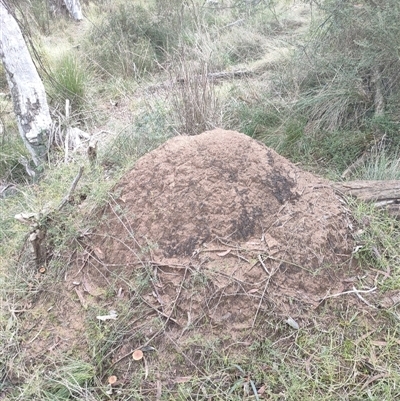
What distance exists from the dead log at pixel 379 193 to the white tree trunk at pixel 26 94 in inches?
119

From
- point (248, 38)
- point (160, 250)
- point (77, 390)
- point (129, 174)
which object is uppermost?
point (129, 174)

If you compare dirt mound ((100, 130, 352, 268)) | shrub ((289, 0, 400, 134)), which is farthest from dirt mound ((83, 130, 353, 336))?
shrub ((289, 0, 400, 134))

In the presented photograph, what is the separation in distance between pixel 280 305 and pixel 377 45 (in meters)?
2.94

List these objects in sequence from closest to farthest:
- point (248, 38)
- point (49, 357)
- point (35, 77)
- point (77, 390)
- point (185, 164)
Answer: point (77, 390), point (49, 357), point (185, 164), point (35, 77), point (248, 38)

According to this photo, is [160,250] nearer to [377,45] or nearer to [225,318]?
[225,318]

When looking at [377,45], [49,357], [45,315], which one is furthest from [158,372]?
[377,45]

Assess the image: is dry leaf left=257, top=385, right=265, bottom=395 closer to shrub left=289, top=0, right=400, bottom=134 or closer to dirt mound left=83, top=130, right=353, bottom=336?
dirt mound left=83, top=130, right=353, bottom=336

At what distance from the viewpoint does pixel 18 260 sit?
2.56 meters

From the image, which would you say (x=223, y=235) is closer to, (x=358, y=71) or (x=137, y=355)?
(x=137, y=355)

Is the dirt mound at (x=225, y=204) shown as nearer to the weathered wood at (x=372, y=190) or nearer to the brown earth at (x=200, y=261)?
the brown earth at (x=200, y=261)

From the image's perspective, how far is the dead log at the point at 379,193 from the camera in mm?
2594

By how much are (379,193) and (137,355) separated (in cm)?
170

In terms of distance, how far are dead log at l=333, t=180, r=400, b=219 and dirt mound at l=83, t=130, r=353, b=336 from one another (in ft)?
0.61

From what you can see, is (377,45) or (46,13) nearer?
(377,45)
